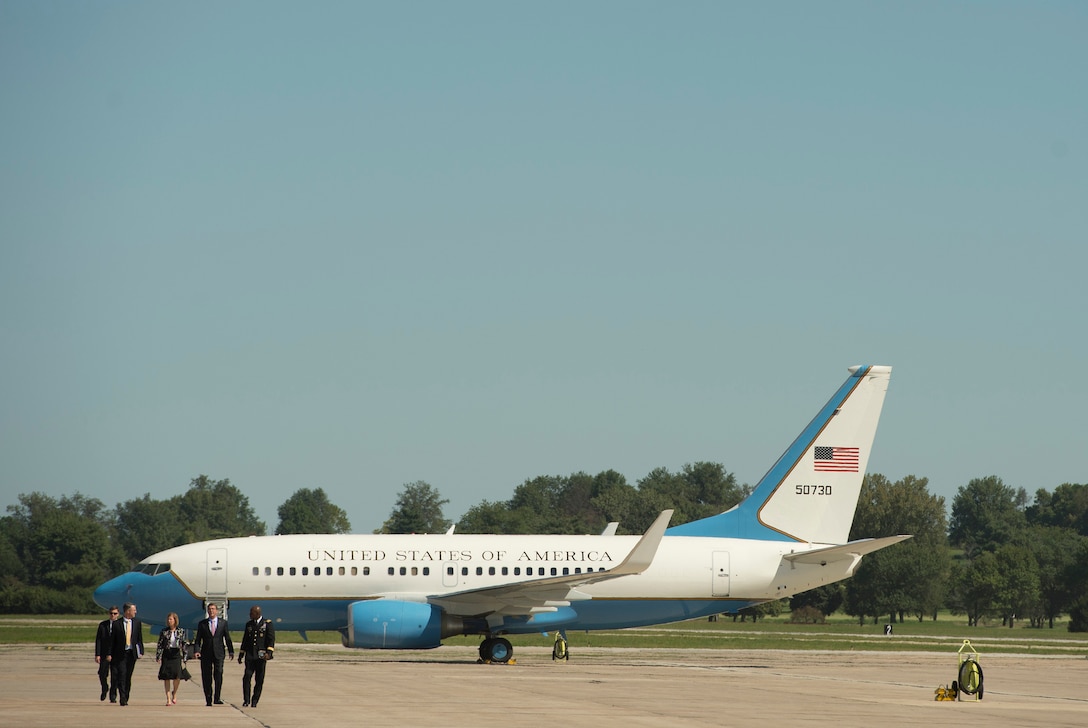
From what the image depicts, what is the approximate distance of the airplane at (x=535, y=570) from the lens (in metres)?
37.8

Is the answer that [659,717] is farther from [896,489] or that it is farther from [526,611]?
[896,489]

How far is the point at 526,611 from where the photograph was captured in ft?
124

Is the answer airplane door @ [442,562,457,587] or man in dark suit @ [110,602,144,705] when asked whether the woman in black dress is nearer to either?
man in dark suit @ [110,602,144,705]

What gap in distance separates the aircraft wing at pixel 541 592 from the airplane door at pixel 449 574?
0.43m

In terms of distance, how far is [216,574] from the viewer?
38.4 meters

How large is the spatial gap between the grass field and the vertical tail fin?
8.99 m

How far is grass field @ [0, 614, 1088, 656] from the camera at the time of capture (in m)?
49.8

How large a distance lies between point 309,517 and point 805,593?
75266 mm

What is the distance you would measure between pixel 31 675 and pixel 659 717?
52.4 feet

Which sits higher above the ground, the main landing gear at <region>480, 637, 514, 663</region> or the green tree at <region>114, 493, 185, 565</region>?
the green tree at <region>114, 493, 185, 565</region>

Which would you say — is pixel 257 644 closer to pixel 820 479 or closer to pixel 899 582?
pixel 820 479

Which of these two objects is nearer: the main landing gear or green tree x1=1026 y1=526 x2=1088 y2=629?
the main landing gear

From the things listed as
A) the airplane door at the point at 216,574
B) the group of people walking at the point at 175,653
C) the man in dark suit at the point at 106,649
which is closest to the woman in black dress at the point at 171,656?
the group of people walking at the point at 175,653

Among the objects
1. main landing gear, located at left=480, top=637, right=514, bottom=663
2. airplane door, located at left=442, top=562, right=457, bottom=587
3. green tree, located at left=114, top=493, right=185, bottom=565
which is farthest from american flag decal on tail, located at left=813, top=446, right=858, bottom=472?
green tree, located at left=114, top=493, right=185, bottom=565
